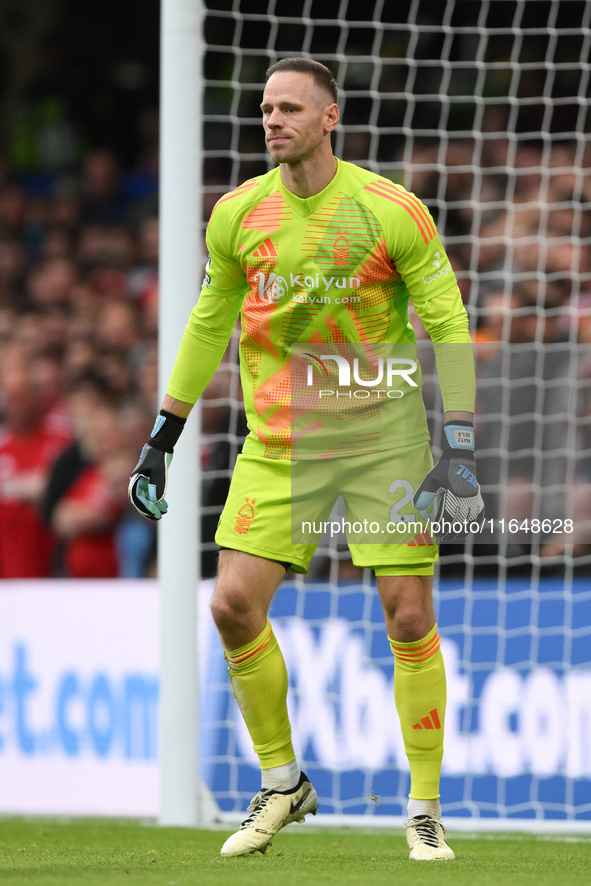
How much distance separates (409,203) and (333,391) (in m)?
0.54

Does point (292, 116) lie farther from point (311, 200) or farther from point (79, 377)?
point (79, 377)

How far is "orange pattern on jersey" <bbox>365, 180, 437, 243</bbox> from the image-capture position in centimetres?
353

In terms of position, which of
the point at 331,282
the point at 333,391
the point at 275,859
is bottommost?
the point at 275,859

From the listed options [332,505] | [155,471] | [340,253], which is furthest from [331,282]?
[155,471]

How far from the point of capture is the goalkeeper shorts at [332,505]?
3.56 m

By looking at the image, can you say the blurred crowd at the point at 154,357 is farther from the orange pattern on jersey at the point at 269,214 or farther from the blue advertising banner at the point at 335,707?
the orange pattern on jersey at the point at 269,214

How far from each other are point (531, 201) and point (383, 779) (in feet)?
9.86

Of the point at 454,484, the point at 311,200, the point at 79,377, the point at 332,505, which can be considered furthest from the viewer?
the point at 79,377

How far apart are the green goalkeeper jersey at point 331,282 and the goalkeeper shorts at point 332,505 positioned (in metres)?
0.06

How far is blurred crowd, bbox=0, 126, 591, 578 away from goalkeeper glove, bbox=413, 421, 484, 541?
82.6 inches

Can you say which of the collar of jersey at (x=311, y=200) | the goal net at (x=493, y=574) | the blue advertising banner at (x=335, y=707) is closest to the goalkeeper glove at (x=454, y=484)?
the collar of jersey at (x=311, y=200)

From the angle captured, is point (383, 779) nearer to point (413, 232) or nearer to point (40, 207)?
point (413, 232)

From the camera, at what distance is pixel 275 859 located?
3604mm

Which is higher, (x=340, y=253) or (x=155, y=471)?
(x=340, y=253)
